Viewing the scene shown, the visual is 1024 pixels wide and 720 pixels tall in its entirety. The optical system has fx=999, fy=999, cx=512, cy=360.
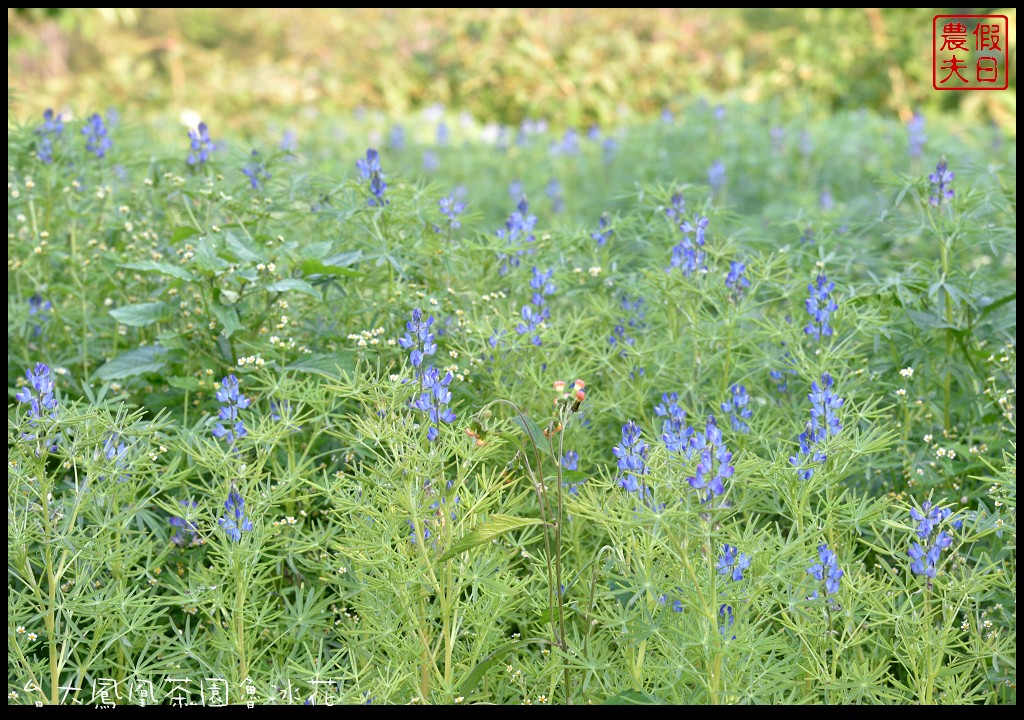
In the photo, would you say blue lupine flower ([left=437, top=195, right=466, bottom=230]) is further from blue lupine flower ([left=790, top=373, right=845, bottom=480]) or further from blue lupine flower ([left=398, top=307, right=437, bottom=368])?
blue lupine flower ([left=790, top=373, right=845, bottom=480])

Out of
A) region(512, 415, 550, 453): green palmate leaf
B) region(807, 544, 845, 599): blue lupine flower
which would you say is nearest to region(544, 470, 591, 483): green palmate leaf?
region(512, 415, 550, 453): green palmate leaf

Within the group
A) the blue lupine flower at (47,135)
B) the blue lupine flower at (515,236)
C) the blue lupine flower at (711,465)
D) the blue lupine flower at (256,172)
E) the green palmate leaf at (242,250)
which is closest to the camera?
the blue lupine flower at (711,465)

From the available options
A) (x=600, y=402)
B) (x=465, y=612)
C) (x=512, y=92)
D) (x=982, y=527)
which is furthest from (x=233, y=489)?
(x=512, y=92)

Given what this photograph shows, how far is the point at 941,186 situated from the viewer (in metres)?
2.83

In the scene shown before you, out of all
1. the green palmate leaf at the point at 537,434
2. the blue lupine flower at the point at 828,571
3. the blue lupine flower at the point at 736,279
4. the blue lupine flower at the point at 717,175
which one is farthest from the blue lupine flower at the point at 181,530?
the blue lupine flower at the point at 717,175

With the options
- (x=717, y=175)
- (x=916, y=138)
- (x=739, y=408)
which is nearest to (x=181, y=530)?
(x=739, y=408)

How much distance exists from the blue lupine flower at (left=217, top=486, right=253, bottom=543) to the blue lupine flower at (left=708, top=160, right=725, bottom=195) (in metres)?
3.83

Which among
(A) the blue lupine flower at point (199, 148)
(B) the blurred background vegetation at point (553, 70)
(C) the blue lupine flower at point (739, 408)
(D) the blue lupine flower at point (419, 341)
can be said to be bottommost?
(C) the blue lupine flower at point (739, 408)

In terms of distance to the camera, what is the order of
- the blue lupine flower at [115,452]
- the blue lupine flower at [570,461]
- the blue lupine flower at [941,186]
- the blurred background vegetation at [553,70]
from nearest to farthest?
the blue lupine flower at [115,452] → the blue lupine flower at [570,461] → the blue lupine flower at [941,186] → the blurred background vegetation at [553,70]

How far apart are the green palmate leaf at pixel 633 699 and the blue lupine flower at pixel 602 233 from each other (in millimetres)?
1541

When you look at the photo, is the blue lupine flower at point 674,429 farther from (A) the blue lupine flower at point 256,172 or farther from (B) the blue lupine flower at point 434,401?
(A) the blue lupine flower at point 256,172

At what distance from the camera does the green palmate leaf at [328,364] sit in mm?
2551

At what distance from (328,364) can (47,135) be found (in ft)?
5.06

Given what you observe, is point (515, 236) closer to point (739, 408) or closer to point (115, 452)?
point (739, 408)
